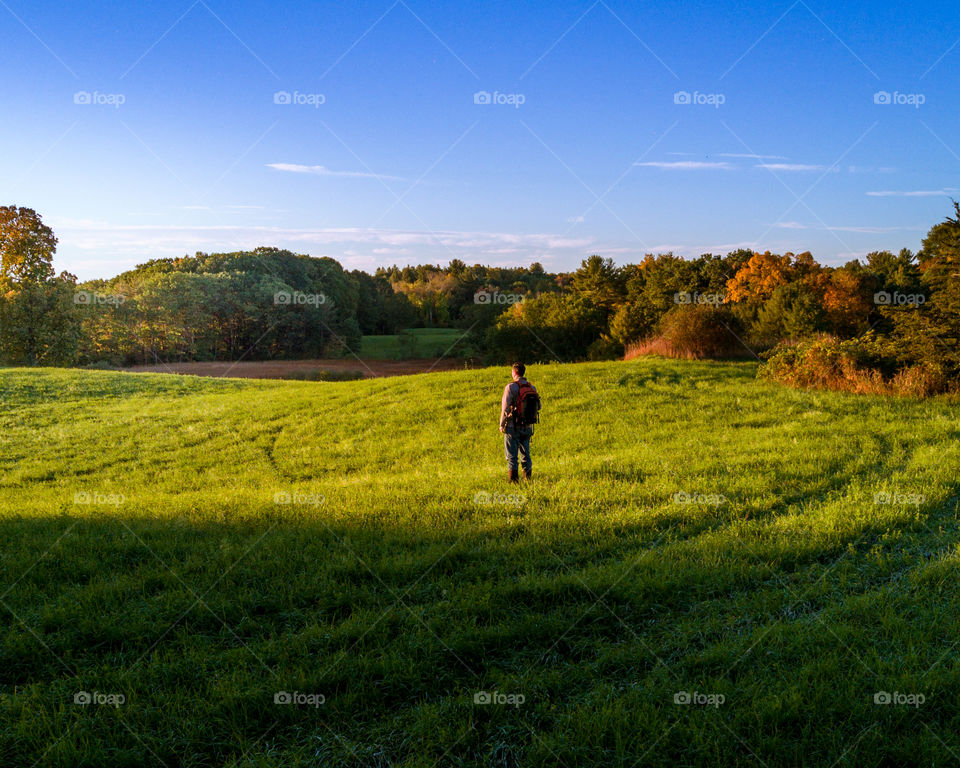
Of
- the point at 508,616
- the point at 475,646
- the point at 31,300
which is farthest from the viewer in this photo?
the point at 31,300

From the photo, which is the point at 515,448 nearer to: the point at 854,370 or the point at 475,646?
the point at 475,646

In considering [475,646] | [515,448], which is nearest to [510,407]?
[515,448]

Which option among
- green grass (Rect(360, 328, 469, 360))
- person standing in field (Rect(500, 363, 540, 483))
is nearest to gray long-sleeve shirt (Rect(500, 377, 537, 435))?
person standing in field (Rect(500, 363, 540, 483))

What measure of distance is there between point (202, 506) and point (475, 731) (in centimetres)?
620

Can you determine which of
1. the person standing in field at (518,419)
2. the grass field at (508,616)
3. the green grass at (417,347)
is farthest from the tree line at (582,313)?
the person standing in field at (518,419)

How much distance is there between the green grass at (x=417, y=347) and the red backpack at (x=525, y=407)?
147ft

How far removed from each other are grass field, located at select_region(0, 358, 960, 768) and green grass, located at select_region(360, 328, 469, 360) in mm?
45581

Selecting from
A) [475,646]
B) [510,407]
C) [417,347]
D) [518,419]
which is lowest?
[475,646]

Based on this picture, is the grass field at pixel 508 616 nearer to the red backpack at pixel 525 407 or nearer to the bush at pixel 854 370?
the red backpack at pixel 525 407

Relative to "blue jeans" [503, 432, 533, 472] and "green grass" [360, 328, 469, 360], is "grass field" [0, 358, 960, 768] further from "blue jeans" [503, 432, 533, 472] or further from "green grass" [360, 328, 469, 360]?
"green grass" [360, 328, 469, 360]

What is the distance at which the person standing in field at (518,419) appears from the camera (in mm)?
9047

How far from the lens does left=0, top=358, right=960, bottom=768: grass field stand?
11.7 feet

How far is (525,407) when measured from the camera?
29.7 ft

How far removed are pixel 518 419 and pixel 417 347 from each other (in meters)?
49.4
